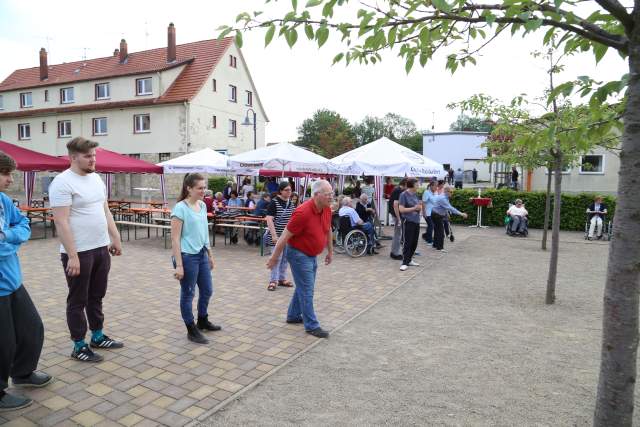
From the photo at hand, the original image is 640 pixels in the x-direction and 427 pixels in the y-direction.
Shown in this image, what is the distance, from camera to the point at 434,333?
5.18m

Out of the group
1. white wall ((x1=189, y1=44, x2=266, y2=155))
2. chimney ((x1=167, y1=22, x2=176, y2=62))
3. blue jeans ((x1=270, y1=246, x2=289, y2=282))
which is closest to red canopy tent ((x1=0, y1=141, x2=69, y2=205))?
blue jeans ((x1=270, y1=246, x2=289, y2=282))

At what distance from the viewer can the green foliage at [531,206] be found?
596 inches

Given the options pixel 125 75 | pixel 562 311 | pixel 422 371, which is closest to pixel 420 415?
pixel 422 371

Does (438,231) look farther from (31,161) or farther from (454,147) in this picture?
(454,147)

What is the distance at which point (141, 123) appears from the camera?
105 ft

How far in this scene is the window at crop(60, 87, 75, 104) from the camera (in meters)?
35.5

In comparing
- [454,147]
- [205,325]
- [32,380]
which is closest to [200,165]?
[205,325]

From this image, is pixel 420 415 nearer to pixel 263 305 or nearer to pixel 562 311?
pixel 263 305

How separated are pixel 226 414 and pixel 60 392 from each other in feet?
4.43

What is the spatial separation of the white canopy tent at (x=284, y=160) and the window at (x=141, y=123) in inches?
894

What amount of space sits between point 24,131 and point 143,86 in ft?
42.9

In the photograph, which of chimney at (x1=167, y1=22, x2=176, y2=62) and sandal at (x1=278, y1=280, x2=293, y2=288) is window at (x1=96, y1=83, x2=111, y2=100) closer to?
chimney at (x1=167, y1=22, x2=176, y2=62)

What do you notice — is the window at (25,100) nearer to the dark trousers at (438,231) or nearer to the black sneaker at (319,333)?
the dark trousers at (438,231)

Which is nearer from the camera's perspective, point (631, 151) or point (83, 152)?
point (631, 151)
